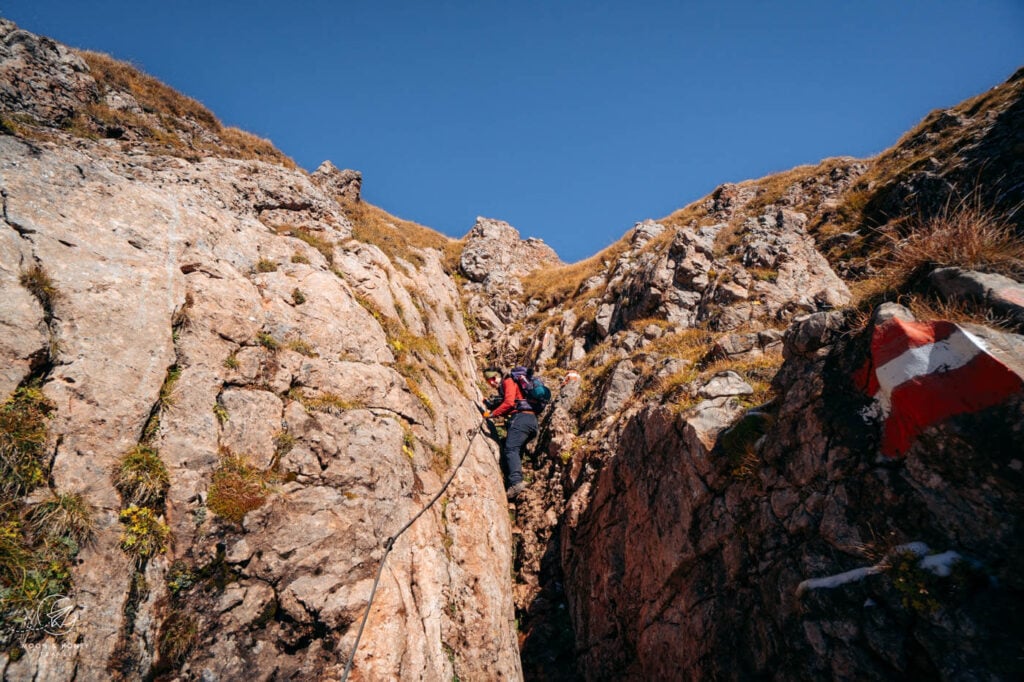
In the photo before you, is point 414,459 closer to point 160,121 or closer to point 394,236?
point 160,121

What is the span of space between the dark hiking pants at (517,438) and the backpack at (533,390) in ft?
2.30

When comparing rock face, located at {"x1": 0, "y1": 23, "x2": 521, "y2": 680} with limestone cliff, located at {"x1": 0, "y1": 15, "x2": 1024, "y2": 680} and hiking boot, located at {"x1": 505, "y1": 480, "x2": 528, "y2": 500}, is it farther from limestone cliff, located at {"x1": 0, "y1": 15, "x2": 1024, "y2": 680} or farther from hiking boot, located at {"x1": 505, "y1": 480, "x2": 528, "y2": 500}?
hiking boot, located at {"x1": 505, "y1": 480, "x2": 528, "y2": 500}

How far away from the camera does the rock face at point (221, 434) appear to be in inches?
229

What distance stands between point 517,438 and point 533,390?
2.09 metres

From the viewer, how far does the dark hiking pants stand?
45.6ft

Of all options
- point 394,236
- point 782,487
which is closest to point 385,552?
point 782,487

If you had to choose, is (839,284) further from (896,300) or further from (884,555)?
(884,555)

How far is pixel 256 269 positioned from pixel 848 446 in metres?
13.0

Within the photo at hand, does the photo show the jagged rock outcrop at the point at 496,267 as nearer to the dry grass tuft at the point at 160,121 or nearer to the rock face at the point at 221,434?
the dry grass tuft at the point at 160,121

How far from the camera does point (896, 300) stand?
6406 mm

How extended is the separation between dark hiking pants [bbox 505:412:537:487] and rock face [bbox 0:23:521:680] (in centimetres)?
158

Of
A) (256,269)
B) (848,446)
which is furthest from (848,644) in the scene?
(256,269)

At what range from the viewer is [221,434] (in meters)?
7.62

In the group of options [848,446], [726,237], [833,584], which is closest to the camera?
[833,584]
